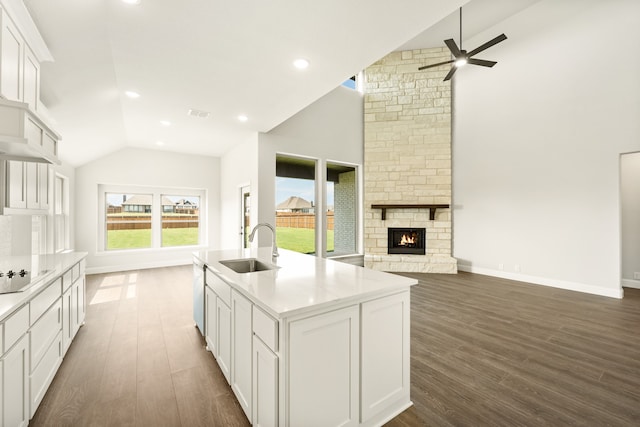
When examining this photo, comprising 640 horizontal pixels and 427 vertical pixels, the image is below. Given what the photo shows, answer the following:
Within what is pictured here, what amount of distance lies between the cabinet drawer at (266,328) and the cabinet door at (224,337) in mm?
525

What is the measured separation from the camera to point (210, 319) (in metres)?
2.51

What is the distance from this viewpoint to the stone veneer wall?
6.07 m

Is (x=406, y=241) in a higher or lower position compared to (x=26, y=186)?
lower

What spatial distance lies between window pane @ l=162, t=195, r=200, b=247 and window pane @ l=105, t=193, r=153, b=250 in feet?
1.13

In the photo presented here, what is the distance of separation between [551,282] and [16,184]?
6.90 metres

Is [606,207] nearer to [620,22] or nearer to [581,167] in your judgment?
[581,167]

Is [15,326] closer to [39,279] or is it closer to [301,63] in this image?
[39,279]

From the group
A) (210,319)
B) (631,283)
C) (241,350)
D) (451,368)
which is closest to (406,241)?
(631,283)

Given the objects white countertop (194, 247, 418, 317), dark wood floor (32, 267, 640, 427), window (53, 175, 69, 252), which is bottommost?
dark wood floor (32, 267, 640, 427)

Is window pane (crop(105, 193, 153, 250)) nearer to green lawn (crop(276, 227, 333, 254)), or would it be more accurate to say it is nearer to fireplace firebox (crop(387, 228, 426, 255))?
green lawn (crop(276, 227, 333, 254))

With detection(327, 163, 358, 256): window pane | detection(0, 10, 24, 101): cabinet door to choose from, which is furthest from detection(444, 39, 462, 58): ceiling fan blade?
detection(0, 10, 24, 101): cabinet door

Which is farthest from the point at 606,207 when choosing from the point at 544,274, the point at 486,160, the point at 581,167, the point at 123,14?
the point at 123,14

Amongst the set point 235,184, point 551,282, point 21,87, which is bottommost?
point 551,282

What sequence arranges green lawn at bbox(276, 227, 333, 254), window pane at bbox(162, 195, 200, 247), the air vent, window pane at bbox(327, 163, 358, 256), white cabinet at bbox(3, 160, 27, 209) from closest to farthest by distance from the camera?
1. white cabinet at bbox(3, 160, 27, 209)
2. the air vent
3. green lawn at bbox(276, 227, 333, 254)
4. window pane at bbox(327, 163, 358, 256)
5. window pane at bbox(162, 195, 200, 247)
